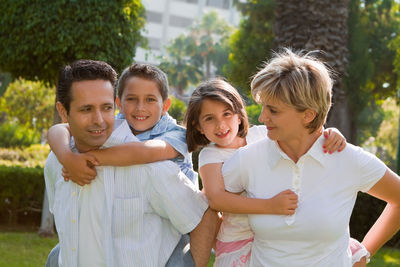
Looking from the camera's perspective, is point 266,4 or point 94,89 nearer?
point 94,89

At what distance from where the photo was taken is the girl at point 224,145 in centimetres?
284

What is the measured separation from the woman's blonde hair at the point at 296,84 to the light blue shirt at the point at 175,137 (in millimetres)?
569

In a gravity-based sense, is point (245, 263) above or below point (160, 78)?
below

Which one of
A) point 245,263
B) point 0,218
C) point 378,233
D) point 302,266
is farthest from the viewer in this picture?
point 0,218

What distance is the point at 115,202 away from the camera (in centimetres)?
279

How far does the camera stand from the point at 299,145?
2.87 metres

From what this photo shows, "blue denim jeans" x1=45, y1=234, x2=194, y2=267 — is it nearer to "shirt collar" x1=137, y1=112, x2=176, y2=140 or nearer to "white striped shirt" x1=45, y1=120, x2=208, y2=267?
"white striped shirt" x1=45, y1=120, x2=208, y2=267

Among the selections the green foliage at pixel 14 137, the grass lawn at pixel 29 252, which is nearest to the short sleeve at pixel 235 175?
the grass lawn at pixel 29 252

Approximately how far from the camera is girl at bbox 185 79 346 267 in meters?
2.84

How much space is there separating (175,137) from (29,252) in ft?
18.8

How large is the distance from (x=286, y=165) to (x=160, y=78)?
103cm

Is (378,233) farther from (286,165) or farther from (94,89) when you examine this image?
(94,89)

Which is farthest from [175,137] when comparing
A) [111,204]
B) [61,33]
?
[61,33]

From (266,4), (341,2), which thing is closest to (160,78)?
(341,2)
